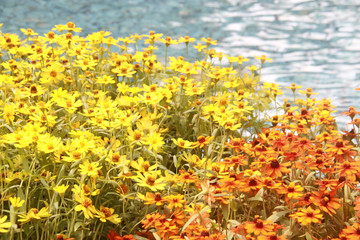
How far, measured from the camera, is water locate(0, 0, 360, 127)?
468 cm

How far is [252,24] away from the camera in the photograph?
18.7 feet

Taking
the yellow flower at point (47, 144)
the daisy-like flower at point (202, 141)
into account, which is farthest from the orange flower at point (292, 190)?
the yellow flower at point (47, 144)

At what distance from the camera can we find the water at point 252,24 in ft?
15.4

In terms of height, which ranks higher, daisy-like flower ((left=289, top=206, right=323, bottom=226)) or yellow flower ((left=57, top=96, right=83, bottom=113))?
yellow flower ((left=57, top=96, right=83, bottom=113))

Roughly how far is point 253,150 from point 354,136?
47 centimetres

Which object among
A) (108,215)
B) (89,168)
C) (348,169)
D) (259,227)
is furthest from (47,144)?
(348,169)

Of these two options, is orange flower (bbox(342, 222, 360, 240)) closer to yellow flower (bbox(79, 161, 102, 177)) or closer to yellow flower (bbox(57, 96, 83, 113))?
yellow flower (bbox(79, 161, 102, 177))

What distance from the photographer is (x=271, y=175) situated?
1.38m

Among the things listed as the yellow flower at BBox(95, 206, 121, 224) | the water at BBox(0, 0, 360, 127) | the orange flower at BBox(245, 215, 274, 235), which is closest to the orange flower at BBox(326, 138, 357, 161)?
the orange flower at BBox(245, 215, 274, 235)

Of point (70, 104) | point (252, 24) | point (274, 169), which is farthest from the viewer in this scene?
point (252, 24)

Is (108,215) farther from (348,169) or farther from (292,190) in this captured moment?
(348,169)

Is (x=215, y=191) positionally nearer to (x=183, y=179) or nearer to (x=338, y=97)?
(x=183, y=179)

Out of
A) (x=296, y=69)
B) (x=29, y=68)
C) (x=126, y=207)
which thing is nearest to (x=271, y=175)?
(x=126, y=207)

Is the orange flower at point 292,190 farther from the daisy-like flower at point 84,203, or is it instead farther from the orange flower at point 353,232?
the daisy-like flower at point 84,203
